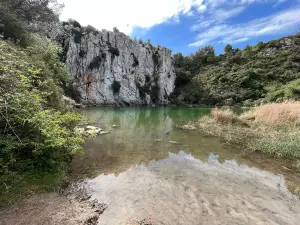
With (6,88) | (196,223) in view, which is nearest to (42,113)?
(6,88)

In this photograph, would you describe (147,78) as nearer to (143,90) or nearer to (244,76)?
(143,90)

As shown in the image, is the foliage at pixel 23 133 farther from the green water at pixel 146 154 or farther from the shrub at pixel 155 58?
the shrub at pixel 155 58

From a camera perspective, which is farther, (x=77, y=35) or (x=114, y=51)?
(x=114, y=51)

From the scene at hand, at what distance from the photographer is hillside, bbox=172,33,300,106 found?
41.7 meters

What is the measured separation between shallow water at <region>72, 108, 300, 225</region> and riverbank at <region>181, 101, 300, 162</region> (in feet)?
3.15

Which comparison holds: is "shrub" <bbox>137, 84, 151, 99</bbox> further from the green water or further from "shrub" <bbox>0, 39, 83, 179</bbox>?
"shrub" <bbox>0, 39, 83, 179</bbox>

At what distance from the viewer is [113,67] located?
45.5 metres

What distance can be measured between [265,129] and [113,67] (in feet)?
130

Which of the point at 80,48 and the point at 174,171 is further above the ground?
the point at 80,48

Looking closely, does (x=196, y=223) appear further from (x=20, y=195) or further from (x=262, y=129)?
(x=262, y=129)

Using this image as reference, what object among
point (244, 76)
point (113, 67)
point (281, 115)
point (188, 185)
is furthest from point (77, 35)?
point (188, 185)

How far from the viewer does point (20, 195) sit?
329 cm

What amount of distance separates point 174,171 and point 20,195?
364 centimetres

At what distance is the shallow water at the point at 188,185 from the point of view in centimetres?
332
